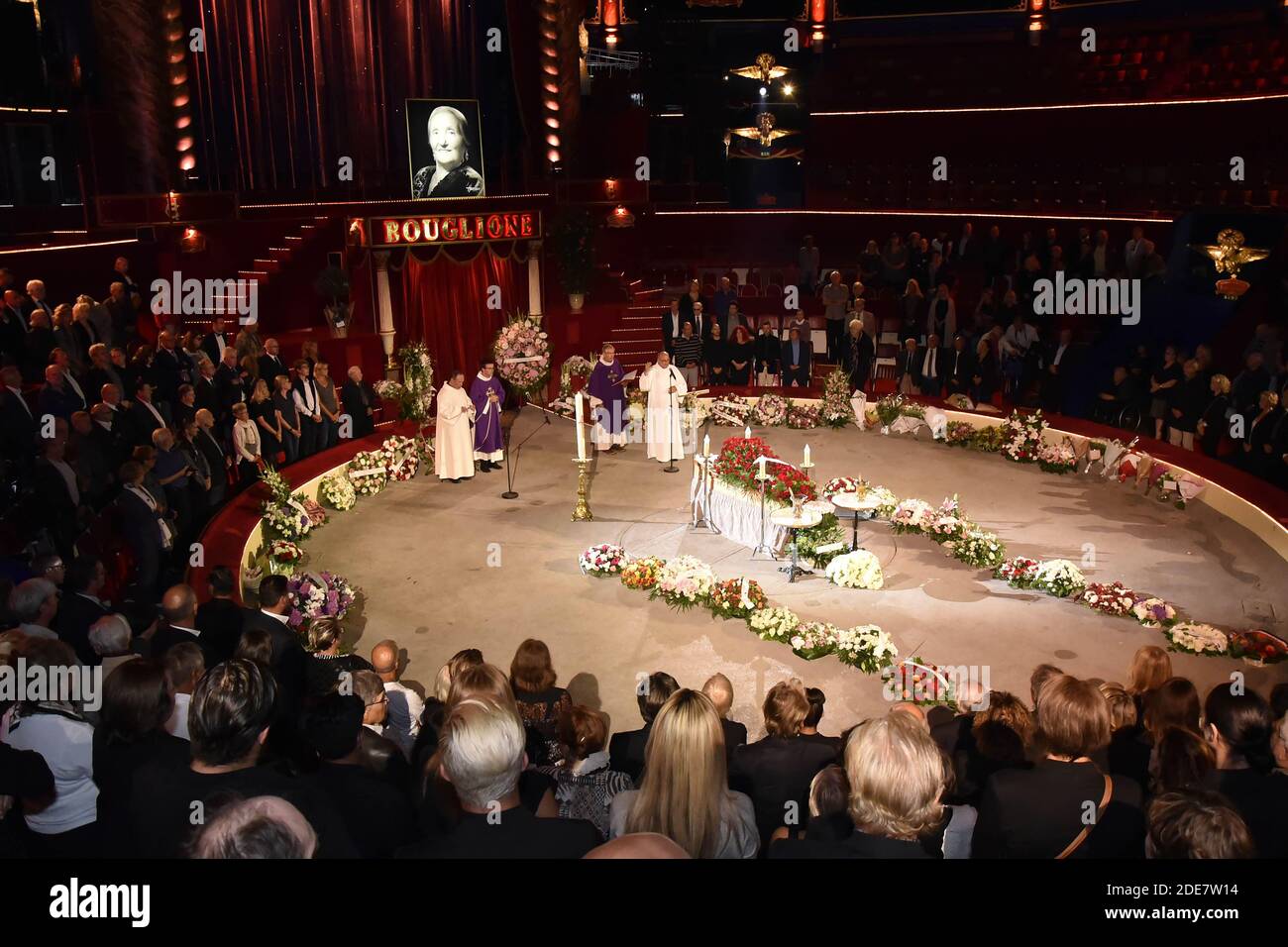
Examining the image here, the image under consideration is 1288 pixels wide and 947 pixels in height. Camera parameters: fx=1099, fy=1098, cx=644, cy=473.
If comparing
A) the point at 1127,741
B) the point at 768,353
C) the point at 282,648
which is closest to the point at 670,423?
the point at 768,353

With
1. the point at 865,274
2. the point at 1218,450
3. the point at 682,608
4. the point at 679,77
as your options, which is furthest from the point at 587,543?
the point at 679,77

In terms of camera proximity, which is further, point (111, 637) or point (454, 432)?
point (454, 432)

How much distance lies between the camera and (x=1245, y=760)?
4668 millimetres

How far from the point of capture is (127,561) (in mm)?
9812

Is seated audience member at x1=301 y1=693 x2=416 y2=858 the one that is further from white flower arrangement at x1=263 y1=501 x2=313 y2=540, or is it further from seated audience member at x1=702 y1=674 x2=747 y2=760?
white flower arrangement at x1=263 y1=501 x2=313 y2=540

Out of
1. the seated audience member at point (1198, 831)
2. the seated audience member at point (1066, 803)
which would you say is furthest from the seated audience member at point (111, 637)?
the seated audience member at point (1198, 831)

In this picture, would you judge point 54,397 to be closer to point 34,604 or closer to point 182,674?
point 34,604

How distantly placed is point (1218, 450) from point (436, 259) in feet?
41.8

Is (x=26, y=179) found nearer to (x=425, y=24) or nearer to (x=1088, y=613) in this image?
(x=425, y=24)

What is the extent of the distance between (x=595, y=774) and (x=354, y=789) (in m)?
1.08

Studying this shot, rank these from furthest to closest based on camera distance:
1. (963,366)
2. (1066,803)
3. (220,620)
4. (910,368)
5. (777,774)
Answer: (910,368) → (963,366) → (220,620) → (777,774) → (1066,803)

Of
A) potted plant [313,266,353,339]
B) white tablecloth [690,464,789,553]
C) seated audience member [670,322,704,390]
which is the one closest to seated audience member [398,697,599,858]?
white tablecloth [690,464,789,553]

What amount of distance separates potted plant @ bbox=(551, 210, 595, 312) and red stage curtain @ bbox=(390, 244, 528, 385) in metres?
0.86

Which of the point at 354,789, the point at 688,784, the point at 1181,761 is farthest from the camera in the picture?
the point at 1181,761
